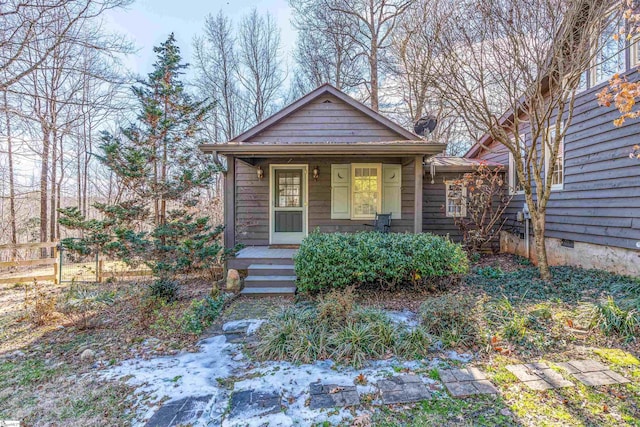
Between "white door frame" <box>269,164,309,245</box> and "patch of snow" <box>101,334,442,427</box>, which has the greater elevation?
"white door frame" <box>269,164,309,245</box>

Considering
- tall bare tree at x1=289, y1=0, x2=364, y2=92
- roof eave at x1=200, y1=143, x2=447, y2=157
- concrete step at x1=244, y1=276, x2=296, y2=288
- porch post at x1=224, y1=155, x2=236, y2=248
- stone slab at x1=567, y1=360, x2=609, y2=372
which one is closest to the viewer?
stone slab at x1=567, y1=360, x2=609, y2=372

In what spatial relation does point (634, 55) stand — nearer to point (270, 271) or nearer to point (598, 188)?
point (598, 188)

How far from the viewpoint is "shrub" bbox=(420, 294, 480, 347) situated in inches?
130

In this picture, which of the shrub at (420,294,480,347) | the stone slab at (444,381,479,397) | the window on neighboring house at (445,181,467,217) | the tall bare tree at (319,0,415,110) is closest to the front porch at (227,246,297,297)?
the shrub at (420,294,480,347)

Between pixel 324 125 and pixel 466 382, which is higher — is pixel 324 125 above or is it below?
above

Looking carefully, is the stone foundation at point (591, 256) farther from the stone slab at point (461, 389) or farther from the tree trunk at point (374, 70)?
the tree trunk at point (374, 70)

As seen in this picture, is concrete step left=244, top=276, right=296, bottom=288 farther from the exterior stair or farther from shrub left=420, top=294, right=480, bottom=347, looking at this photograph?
shrub left=420, top=294, right=480, bottom=347

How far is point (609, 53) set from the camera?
17.8 feet

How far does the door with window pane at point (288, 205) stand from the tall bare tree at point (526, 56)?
12.8ft

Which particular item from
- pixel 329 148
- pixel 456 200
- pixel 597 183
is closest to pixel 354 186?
A: pixel 329 148

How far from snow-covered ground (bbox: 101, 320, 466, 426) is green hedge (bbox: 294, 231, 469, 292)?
1.91 metres

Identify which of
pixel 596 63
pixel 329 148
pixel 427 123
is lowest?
pixel 329 148

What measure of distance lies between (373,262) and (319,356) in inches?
85.9

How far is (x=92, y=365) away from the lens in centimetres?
322
